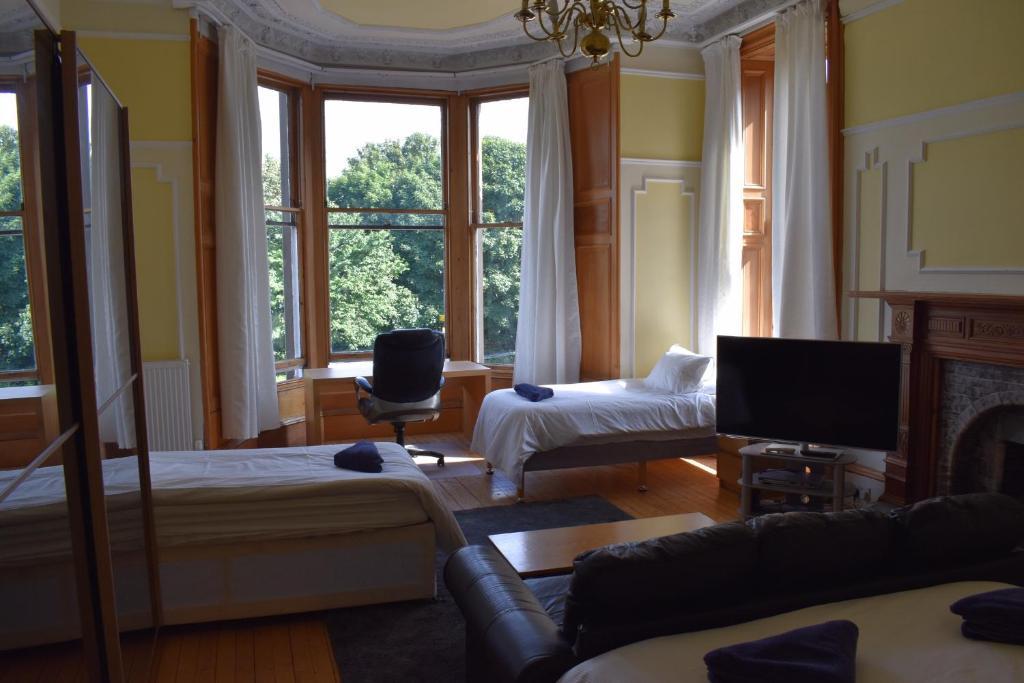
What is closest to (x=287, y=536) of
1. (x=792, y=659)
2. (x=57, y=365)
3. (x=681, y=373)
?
(x=57, y=365)

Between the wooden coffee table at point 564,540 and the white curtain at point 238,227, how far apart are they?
3.01 m

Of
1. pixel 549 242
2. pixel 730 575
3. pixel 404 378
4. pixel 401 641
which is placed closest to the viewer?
pixel 730 575

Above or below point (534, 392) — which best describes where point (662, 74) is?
above

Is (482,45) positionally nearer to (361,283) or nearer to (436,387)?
(361,283)

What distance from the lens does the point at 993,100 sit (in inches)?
149

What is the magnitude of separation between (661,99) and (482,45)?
153 centimetres

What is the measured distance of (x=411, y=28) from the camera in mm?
5992

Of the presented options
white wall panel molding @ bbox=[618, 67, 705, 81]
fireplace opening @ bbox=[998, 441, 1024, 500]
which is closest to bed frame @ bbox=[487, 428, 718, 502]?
fireplace opening @ bbox=[998, 441, 1024, 500]

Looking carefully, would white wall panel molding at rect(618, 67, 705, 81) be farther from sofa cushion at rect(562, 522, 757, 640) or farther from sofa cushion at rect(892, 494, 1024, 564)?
sofa cushion at rect(562, 522, 757, 640)

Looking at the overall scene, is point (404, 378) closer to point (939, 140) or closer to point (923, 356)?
point (923, 356)

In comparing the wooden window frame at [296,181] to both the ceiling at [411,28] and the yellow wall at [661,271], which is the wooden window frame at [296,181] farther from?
the yellow wall at [661,271]

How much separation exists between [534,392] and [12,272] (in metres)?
4.00

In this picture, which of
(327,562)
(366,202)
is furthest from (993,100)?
(366,202)

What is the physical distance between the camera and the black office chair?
17.1 feet
